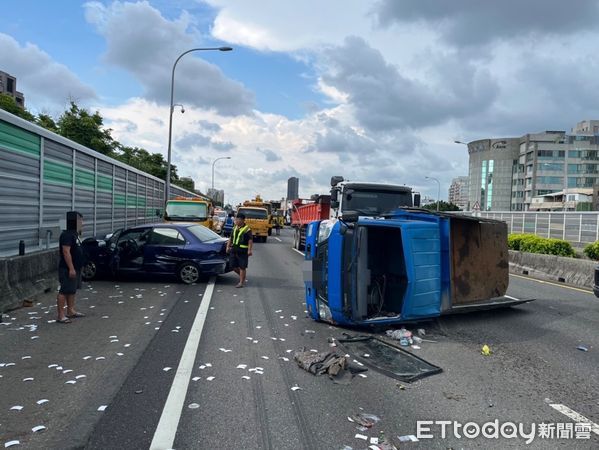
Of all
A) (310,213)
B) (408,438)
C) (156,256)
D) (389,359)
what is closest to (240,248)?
(156,256)

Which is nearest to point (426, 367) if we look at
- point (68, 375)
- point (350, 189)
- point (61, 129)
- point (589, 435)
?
point (589, 435)

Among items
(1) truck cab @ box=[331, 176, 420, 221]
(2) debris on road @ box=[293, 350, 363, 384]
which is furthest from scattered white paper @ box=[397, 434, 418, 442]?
(1) truck cab @ box=[331, 176, 420, 221]

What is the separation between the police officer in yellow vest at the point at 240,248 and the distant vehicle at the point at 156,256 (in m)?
0.33

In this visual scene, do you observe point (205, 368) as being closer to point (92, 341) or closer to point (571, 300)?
point (92, 341)

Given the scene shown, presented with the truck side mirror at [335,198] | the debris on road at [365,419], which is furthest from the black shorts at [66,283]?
the truck side mirror at [335,198]

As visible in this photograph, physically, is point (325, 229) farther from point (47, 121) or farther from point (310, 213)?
point (47, 121)

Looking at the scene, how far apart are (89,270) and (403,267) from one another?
25.8 ft

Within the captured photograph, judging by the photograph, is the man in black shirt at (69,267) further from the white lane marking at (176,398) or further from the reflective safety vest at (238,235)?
the reflective safety vest at (238,235)

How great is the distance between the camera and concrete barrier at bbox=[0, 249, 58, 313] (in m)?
8.34

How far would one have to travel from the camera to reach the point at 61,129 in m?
32.0

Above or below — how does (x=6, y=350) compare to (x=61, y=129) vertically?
below

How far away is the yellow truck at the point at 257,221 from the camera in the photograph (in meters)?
29.1

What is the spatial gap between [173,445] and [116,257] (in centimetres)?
866

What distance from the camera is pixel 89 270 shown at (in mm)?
11594
